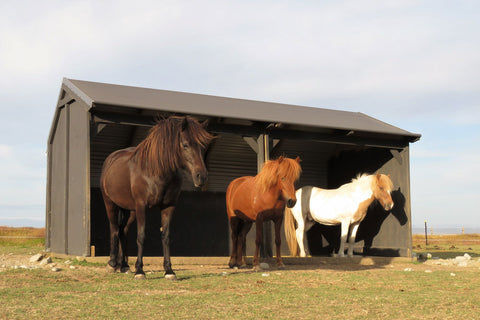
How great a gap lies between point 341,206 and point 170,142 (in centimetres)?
692

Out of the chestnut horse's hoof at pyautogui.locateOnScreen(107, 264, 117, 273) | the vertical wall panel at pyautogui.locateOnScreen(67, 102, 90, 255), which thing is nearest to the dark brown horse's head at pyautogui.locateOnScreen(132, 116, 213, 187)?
the chestnut horse's hoof at pyautogui.locateOnScreen(107, 264, 117, 273)

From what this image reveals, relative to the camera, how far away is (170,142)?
22.1ft

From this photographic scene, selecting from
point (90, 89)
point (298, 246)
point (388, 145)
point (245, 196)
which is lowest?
point (298, 246)

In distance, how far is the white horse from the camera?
39.2 feet

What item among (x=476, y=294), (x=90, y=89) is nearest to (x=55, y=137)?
(x=90, y=89)

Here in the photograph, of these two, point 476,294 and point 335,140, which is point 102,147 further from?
point 476,294

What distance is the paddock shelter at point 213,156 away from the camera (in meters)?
10.1

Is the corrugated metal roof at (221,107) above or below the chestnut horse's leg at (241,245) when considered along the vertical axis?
above

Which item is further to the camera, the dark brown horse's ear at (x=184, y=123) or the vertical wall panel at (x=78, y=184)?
the vertical wall panel at (x=78, y=184)

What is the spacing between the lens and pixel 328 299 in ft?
17.3

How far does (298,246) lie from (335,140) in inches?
128

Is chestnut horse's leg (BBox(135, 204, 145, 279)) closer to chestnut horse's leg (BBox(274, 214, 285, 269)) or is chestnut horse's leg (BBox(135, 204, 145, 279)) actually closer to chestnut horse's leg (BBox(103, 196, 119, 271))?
chestnut horse's leg (BBox(103, 196, 119, 271))

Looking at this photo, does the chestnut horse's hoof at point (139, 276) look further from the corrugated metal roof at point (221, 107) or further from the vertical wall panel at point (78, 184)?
the corrugated metal roof at point (221, 107)

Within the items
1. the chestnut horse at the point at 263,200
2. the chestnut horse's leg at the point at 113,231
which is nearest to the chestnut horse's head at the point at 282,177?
the chestnut horse at the point at 263,200
